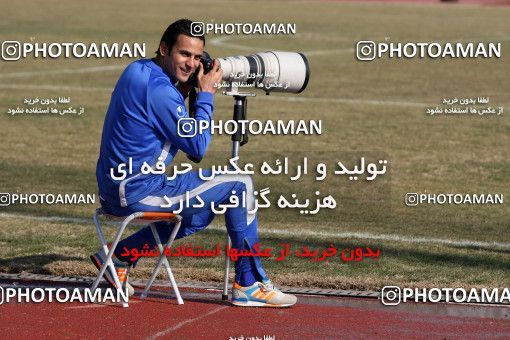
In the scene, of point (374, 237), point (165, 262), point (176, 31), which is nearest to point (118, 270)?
point (165, 262)

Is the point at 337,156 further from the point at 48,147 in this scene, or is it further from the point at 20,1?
the point at 20,1

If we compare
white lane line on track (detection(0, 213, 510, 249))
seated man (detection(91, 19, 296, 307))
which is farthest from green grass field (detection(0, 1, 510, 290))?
seated man (detection(91, 19, 296, 307))

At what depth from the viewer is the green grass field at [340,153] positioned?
9.55 metres

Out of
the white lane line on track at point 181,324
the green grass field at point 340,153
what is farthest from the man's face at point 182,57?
the green grass field at point 340,153

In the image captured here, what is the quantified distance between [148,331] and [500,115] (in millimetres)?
12505

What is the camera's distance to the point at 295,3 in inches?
2141

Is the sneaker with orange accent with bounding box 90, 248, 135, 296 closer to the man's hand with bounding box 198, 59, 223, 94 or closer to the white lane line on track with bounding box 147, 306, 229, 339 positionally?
the white lane line on track with bounding box 147, 306, 229, 339

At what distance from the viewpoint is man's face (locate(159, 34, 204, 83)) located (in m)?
7.72

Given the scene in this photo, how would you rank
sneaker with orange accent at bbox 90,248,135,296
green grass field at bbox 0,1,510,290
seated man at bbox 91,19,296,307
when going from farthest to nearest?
green grass field at bbox 0,1,510,290 → sneaker with orange accent at bbox 90,248,135,296 → seated man at bbox 91,19,296,307

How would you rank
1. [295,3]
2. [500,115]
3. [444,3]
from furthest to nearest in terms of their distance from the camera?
[444,3]
[295,3]
[500,115]

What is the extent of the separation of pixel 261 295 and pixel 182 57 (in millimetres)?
1462

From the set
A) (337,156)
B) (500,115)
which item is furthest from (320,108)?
(337,156)

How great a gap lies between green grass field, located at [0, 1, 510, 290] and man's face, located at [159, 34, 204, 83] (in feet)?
5.70

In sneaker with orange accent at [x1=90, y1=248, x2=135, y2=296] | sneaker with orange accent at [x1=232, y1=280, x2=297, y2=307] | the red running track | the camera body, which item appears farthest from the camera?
sneaker with orange accent at [x1=90, y1=248, x2=135, y2=296]
